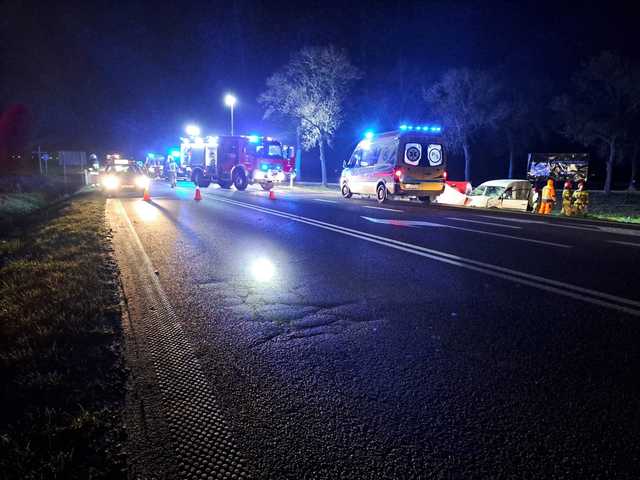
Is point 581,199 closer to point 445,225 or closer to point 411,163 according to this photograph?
point 411,163

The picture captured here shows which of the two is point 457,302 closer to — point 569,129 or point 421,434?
point 421,434

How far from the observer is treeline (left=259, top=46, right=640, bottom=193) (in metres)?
31.5

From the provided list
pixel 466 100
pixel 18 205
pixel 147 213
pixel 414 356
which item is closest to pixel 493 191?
pixel 147 213

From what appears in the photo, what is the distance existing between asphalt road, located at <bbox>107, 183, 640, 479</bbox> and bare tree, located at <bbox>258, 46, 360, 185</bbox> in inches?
1103

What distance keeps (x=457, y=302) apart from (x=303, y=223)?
699 cm

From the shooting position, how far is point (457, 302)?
15.0ft

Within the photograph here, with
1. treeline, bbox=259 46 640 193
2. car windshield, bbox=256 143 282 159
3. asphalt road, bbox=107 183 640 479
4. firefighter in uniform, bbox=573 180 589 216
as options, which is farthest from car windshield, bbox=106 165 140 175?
firefighter in uniform, bbox=573 180 589 216

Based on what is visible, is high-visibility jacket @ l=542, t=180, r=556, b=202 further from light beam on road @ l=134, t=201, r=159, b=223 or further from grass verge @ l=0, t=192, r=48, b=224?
grass verge @ l=0, t=192, r=48, b=224

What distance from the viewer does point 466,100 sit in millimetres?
33781

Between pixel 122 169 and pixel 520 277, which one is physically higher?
pixel 122 169

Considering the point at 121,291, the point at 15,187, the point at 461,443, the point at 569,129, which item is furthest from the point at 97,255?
the point at 569,129

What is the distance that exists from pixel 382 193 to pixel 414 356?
1506cm

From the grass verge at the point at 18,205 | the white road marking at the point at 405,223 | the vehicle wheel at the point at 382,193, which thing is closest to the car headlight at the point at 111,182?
the grass verge at the point at 18,205

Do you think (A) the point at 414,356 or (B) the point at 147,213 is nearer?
(A) the point at 414,356
